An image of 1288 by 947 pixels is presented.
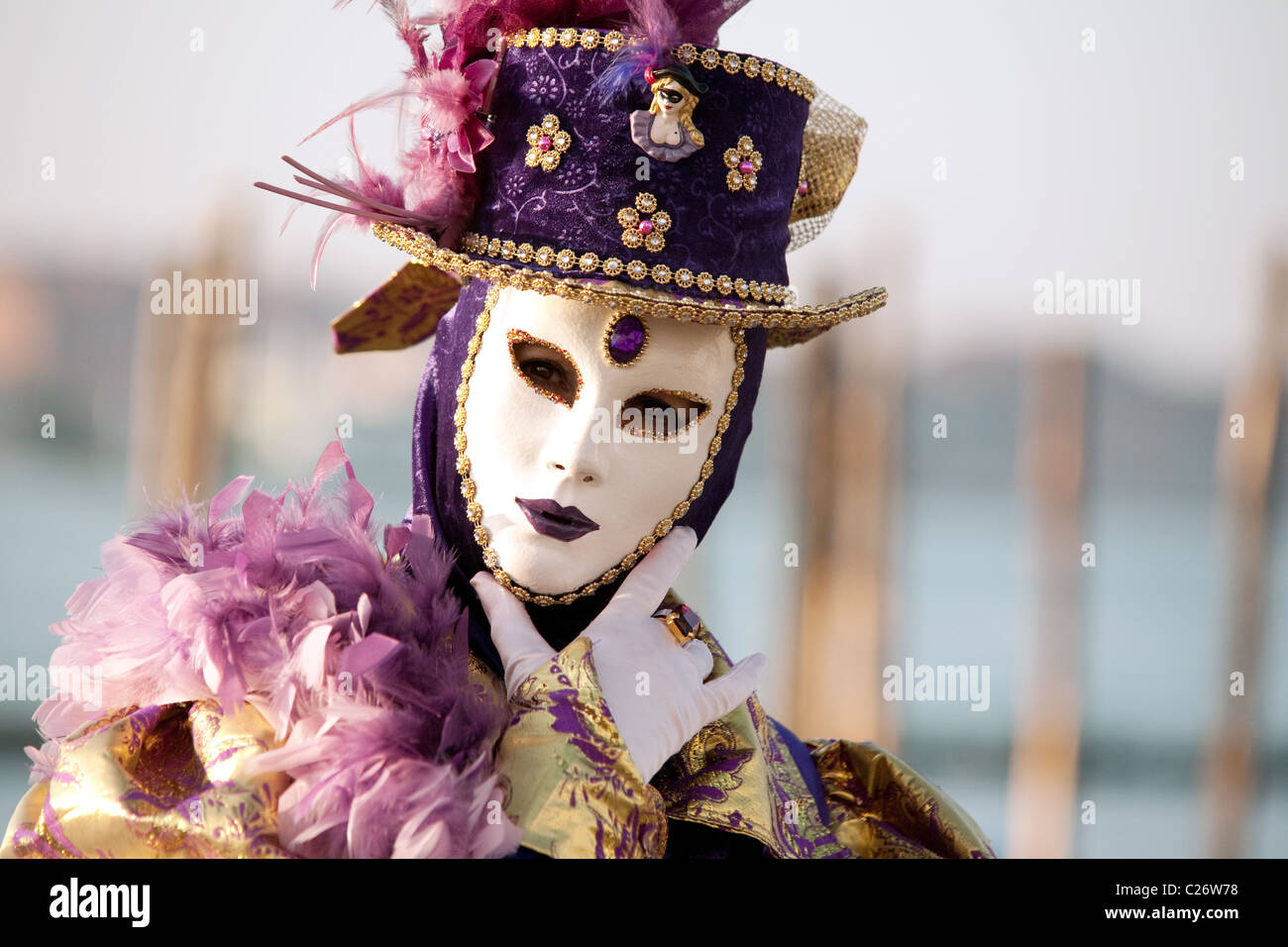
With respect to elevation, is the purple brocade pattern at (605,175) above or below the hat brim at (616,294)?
above

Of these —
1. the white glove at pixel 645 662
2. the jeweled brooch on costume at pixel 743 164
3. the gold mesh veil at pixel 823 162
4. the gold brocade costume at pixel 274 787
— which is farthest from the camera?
the gold mesh veil at pixel 823 162

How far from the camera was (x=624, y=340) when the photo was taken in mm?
1377

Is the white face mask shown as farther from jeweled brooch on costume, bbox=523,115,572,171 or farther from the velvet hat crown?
jeweled brooch on costume, bbox=523,115,572,171

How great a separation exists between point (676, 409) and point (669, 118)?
0.34m

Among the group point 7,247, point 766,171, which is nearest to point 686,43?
point 766,171

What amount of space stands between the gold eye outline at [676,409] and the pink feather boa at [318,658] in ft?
0.91

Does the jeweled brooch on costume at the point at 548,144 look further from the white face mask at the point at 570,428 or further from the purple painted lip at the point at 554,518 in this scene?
the purple painted lip at the point at 554,518

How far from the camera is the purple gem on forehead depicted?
4.51 ft

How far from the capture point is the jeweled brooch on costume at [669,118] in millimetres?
1368

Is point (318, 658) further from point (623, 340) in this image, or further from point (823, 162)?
point (823, 162)

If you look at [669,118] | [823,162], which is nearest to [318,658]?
[669,118]

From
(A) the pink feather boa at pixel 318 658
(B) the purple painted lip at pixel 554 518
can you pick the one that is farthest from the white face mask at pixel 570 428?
(A) the pink feather boa at pixel 318 658

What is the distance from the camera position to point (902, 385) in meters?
4.91
